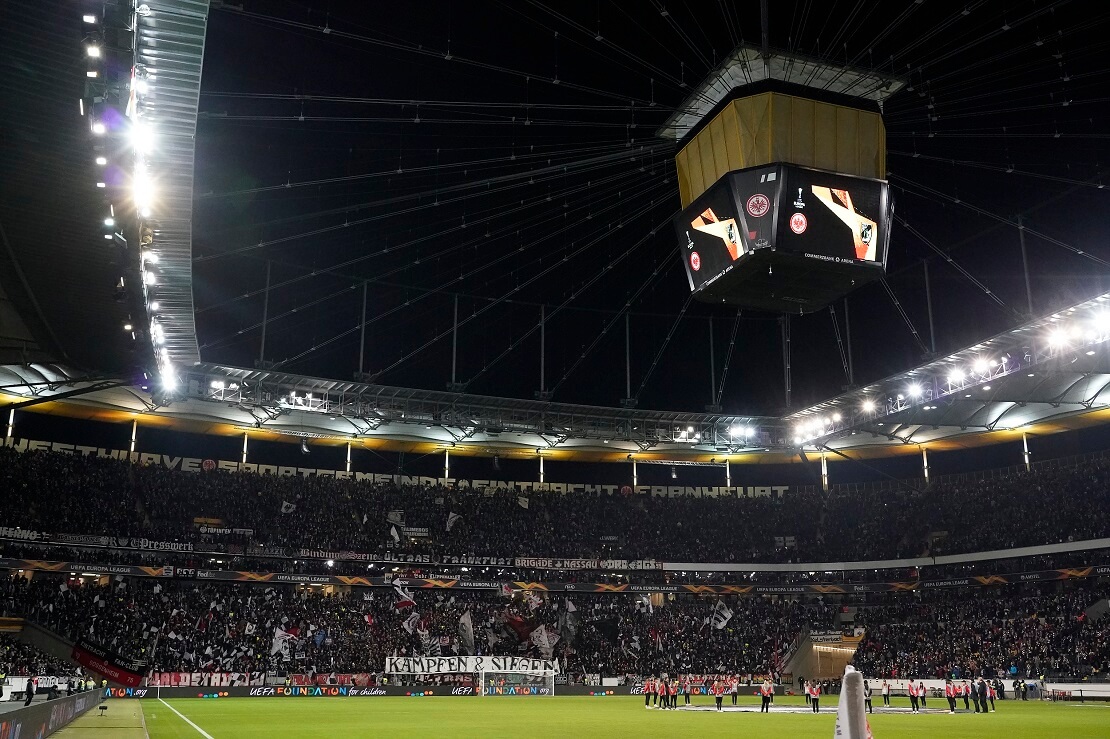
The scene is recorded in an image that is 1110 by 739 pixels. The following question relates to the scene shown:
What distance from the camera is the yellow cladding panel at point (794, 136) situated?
22281 millimetres

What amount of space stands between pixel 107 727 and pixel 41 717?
21.3 ft

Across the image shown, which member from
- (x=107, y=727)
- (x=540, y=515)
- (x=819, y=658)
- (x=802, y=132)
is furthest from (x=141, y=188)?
(x=819, y=658)

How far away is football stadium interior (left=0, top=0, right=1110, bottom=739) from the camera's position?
22391mm

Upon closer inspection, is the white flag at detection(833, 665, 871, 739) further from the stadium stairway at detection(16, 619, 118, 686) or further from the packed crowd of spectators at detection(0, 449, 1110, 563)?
the packed crowd of spectators at detection(0, 449, 1110, 563)

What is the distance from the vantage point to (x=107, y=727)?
72.8ft

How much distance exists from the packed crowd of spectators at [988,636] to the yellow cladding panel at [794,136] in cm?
3461

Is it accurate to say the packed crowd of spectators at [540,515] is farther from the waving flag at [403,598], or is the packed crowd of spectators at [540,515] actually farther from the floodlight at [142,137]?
the floodlight at [142,137]

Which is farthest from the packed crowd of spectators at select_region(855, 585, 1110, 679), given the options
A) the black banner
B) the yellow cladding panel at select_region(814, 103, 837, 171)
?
the yellow cladding panel at select_region(814, 103, 837, 171)

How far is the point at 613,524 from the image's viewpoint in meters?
65.8

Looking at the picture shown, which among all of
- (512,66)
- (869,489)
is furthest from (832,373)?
(512,66)

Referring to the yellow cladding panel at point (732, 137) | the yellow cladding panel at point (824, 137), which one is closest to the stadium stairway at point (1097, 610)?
the yellow cladding panel at point (824, 137)

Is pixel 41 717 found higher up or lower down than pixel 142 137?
lower down

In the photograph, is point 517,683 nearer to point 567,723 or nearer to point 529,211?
point 567,723

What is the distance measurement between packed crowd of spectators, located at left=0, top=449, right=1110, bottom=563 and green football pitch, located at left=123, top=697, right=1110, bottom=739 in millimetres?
19120
